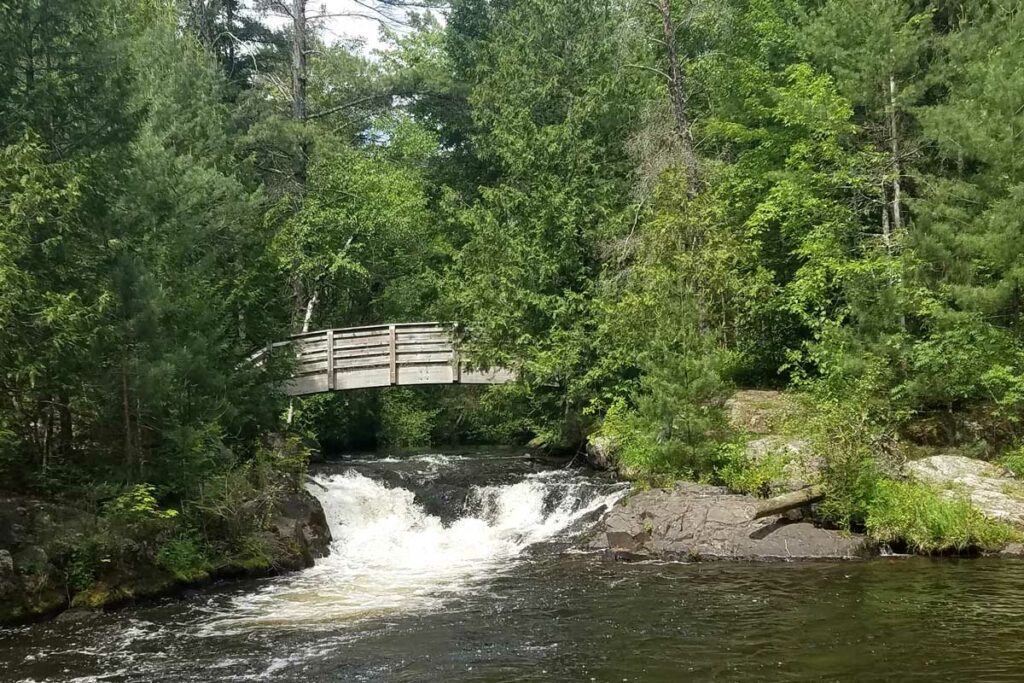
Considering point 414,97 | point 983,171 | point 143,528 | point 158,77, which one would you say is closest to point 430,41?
point 414,97

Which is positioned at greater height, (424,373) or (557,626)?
(424,373)

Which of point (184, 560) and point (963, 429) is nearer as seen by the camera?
point (184, 560)

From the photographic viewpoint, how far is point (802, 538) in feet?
42.5

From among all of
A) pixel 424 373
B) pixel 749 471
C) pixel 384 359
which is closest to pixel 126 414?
pixel 384 359

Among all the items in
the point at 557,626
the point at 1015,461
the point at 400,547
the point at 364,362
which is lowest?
the point at 400,547

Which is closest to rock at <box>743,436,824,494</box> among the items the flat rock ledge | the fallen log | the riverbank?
the riverbank

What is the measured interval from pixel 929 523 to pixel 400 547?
9.13 m

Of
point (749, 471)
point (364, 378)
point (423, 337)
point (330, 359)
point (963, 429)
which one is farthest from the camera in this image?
point (423, 337)

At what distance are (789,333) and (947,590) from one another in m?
11.4

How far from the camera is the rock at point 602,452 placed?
19.3 meters

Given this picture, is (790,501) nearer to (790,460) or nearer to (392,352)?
(790,460)

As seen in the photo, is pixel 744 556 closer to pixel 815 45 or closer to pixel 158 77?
pixel 815 45

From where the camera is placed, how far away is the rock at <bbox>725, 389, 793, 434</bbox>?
16.9m

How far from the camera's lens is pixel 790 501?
530 inches
